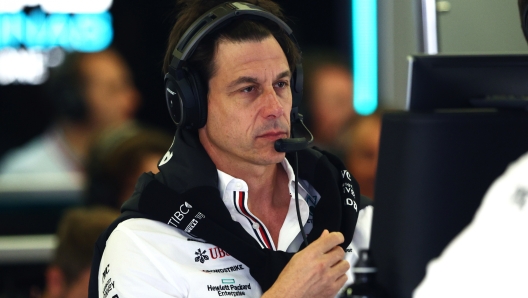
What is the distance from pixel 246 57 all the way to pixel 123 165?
111 centimetres

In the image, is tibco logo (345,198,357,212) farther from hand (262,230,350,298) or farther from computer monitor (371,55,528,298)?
computer monitor (371,55,528,298)

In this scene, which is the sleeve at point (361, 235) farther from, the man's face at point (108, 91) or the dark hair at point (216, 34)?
the man's face at point (108, 91)

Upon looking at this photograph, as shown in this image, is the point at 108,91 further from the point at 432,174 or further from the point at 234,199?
the point at 432,174

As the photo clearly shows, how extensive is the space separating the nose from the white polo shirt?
142mm

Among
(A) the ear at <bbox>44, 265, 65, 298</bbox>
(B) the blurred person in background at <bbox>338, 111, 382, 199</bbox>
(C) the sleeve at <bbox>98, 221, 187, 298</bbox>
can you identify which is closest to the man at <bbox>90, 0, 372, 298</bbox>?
(C) the sleeve at <bbox>98, 221, 187, 298</bbox>

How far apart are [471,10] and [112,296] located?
1.53 m

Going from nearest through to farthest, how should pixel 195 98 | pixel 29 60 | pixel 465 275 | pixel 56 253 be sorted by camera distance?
pixel 465 275
pixel 195 98
pixel 56 253
pixel 29 60

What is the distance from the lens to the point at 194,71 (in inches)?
64.4

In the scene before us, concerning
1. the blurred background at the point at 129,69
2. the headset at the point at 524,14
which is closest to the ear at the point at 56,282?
the blurred background at the point at 129,69

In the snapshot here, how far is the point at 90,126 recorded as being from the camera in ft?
11.7

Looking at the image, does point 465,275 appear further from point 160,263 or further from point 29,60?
point 29,60

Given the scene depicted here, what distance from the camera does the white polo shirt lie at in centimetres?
149

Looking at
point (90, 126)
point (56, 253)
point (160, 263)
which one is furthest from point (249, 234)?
point (90, 126)

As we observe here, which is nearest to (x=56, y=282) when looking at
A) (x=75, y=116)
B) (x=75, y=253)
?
(x=75, y=253)
